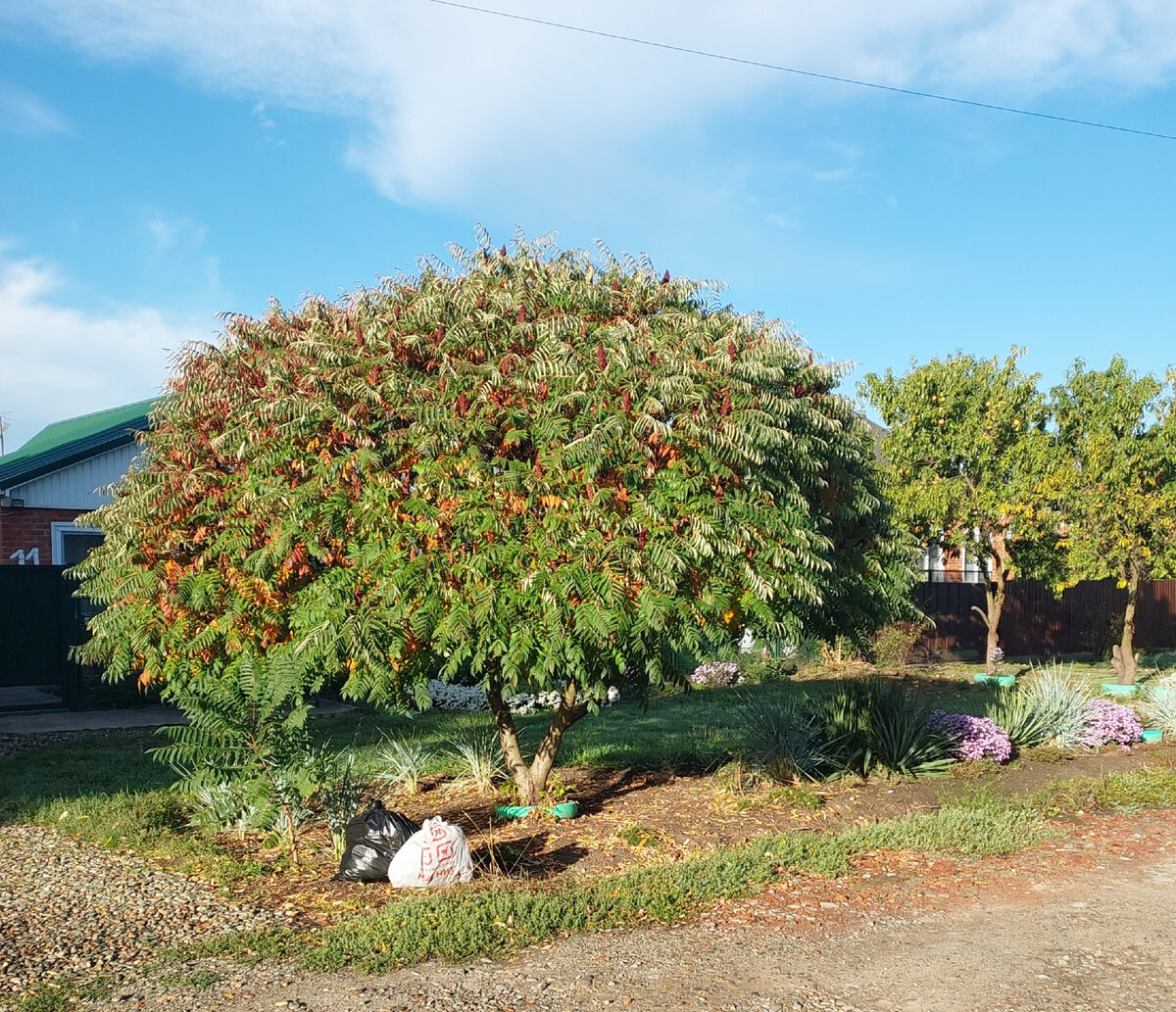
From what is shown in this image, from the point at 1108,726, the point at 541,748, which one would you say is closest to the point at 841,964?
the point at 541,748

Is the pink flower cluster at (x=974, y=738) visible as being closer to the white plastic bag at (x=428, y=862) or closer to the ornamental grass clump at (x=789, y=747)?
the ornamental grass clump at (x=789, y=747)

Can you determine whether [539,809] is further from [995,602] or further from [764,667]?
[995,602]

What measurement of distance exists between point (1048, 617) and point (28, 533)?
2023cm

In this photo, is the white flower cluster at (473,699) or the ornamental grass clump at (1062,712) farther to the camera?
the white flower cluster at (473,699)

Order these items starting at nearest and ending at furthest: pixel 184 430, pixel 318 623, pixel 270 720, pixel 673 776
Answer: pixel 318 623 → pixel 270 720 → pixel 184 430 → pixel 673 776

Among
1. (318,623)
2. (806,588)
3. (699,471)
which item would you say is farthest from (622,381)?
(318,623)

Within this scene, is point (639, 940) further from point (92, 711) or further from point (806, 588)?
point (92, 711)

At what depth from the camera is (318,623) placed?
614 cm

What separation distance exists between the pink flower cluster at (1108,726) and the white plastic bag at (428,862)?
744cm

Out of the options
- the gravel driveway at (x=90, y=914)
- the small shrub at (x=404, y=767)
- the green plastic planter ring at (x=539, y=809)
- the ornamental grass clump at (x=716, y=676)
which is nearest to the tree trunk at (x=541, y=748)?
the green plastic planter ring at (x=539, y=809)

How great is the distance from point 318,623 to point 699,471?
7.59ft

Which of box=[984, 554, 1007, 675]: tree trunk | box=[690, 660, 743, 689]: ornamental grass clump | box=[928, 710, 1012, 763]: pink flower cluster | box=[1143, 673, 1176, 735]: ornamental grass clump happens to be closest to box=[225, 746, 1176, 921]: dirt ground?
box=[928, 710, 1012, 763]: pink flower cluster

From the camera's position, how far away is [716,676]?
17.2 meters

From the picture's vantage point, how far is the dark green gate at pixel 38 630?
1382 centimetres
